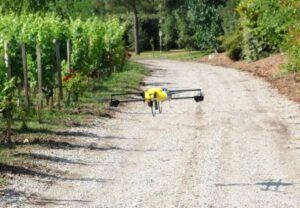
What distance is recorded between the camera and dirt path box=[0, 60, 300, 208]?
35.4 feet

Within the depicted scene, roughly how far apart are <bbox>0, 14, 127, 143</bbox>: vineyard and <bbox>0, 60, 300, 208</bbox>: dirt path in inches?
66.6

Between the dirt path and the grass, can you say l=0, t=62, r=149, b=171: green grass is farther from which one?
the dirt path

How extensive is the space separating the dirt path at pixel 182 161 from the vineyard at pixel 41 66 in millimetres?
1692

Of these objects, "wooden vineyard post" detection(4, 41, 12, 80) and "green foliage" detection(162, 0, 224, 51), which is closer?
"wooden vineyard post" detection(4, 41, 12, 80)

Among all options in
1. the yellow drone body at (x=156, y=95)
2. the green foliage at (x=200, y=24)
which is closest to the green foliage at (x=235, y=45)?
the green foliage at (x=200, y=24)

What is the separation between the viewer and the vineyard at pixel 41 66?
1602 cm

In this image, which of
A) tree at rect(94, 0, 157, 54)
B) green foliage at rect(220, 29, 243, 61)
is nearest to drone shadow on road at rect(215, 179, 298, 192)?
green foliage at rect(220, 29, 243, 61)

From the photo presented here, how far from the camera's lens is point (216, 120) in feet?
62.6

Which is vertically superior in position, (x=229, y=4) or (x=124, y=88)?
(x=229, y=4)

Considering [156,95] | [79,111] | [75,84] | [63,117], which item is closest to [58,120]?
[63,117]

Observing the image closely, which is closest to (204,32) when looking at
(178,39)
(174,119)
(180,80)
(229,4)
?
(229,4)

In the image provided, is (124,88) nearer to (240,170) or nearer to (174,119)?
(174,119)

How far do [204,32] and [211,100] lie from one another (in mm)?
31309

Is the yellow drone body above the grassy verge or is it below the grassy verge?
above
